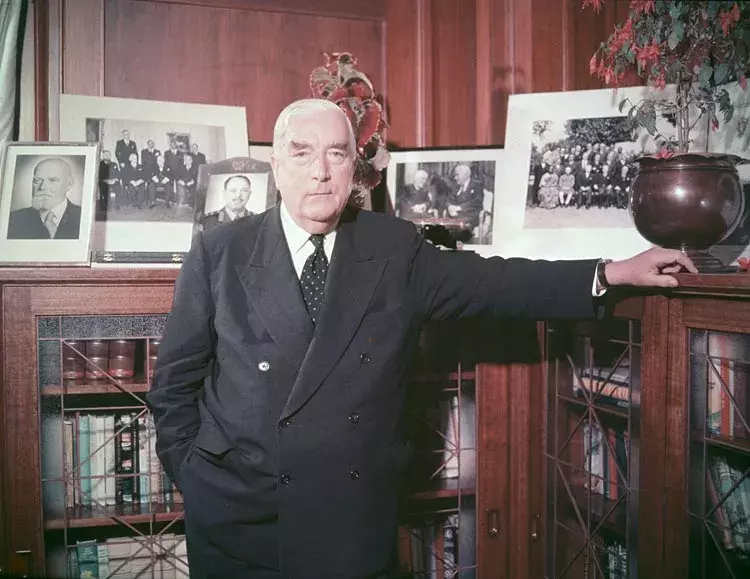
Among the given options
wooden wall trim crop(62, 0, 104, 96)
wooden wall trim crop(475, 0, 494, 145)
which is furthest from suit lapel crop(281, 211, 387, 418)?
wooden wall trim crop(62, 0, 104, 96)

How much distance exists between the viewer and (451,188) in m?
2.55

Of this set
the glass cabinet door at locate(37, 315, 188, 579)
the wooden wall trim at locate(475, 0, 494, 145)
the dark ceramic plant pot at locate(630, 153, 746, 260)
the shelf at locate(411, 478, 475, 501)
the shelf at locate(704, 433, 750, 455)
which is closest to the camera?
the shelf at locate(704, 433, 750, 455)

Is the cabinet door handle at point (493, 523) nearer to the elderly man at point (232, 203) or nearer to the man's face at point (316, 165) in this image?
the man's face at point (316, 165)

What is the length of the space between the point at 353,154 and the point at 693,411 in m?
1.08

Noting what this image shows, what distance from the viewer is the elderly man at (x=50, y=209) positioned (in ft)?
6.84

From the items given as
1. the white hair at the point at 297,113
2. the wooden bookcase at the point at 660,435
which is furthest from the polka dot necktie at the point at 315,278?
the wooden bookcase at the point at 660,435

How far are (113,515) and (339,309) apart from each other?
1015 millimetres

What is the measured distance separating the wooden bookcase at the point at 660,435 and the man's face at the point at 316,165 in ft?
2.71

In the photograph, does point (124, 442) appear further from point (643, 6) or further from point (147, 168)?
point (643, 6)

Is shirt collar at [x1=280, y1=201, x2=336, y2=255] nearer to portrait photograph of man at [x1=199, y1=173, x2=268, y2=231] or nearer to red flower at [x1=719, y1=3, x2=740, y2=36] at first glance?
portrait photograph of man at [x1=199, y1=173, x2=268, y2=231]

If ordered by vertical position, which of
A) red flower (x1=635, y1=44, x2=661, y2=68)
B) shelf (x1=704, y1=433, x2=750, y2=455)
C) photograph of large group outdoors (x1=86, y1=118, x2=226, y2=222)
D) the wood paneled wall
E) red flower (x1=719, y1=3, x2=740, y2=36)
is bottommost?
shelf (x1=704, y1=433, x2=750, y2=455)

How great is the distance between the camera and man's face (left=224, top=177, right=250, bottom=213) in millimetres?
2322

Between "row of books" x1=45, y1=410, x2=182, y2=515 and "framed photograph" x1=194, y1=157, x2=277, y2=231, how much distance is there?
680mm

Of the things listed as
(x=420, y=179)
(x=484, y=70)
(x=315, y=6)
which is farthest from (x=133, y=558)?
(x=484, y=70)
